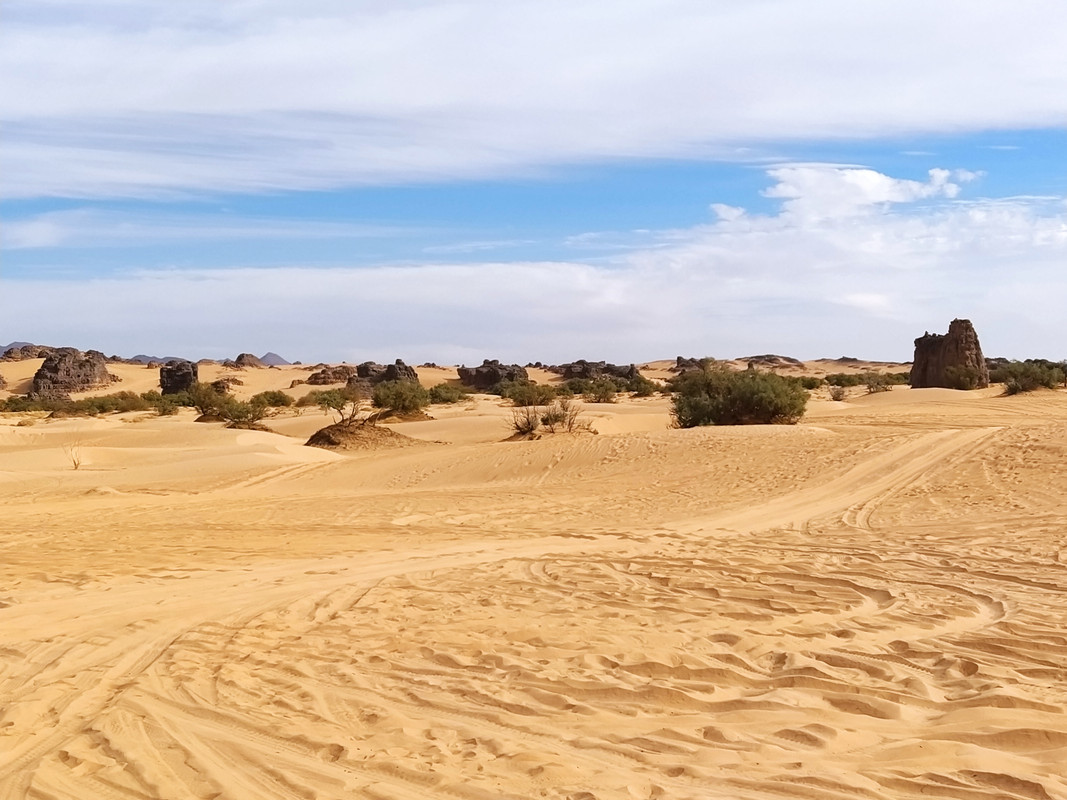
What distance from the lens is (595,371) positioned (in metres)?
70.5

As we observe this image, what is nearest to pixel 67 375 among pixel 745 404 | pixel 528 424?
pixel 528 424

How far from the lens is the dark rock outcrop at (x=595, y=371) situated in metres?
65.8

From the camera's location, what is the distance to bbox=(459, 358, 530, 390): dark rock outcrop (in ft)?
208

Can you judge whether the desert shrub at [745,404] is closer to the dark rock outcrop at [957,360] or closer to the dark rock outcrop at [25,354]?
the dark rock outcrop at [957,360]

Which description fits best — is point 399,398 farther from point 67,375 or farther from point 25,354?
point 25,354

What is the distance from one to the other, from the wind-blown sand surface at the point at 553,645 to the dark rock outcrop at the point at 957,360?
2859 centimetres

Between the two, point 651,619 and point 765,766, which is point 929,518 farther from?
point 765,766

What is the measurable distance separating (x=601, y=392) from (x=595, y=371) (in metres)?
19.8

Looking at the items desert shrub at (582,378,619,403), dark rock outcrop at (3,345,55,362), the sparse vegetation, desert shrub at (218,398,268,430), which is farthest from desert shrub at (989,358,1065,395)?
dark rock outcrop at (3,345,55,362)

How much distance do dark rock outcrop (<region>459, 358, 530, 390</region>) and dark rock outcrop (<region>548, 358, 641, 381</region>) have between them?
16.7 feet

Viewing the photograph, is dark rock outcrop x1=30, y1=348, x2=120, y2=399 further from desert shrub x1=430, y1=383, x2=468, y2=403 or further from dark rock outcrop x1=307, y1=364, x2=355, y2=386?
desert shrub x1=430, y1=383, x2=468, y2=403

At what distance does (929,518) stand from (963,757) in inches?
370

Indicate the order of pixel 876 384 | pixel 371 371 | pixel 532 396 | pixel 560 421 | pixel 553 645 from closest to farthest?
1. pixel 553 645
2. pixel 560 421
3. pixel 532 396
4. pixel 876 384
5. pixel 371 371

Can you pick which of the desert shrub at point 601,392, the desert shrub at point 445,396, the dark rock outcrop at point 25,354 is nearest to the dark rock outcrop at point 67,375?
the dark rock outcrop at point 25,354
